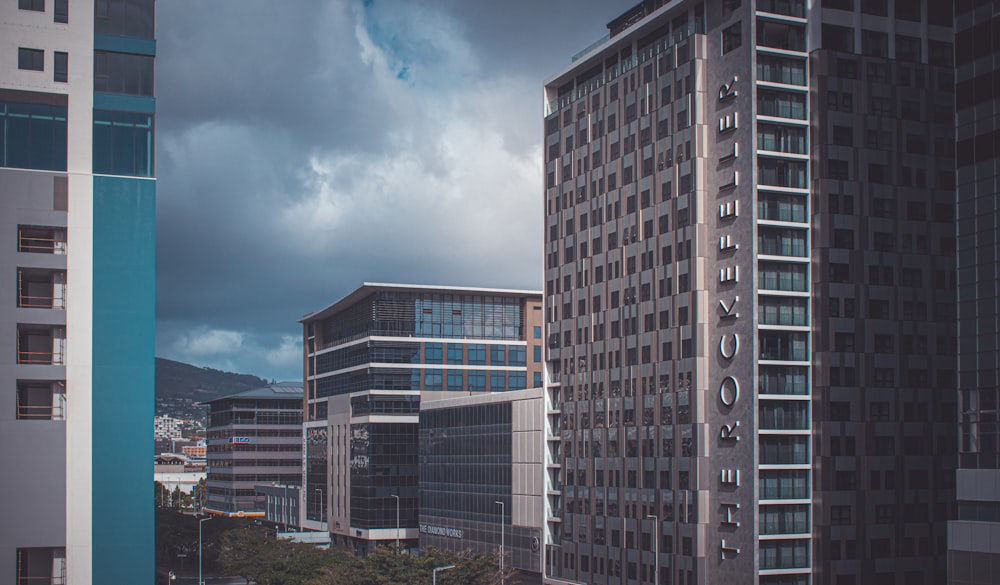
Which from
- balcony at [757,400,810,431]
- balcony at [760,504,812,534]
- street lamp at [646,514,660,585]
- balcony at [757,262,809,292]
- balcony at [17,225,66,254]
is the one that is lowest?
street lamp at [646,514,660,585]

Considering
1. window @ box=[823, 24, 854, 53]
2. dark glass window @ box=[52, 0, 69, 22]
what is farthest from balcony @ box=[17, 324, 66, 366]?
window @ box=[823, 24, 854, 53]

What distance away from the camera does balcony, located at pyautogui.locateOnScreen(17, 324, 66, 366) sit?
56750mm

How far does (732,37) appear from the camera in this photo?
103188mm

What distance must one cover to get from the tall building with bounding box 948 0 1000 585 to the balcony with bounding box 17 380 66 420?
5302cm

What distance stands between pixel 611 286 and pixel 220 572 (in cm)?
9160

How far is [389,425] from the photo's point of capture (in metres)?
177

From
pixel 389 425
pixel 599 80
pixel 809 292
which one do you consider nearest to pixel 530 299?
pixel 389 425

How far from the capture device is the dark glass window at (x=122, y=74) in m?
58.9

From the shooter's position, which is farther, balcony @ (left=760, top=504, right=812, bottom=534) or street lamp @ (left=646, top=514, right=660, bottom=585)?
street lamp @ (left=646, top=514, right=660, bottom=585)

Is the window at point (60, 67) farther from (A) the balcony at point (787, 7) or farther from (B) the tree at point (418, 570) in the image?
(B) the tree at point (418, 570)

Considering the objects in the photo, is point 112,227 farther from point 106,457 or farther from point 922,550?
point 922,550

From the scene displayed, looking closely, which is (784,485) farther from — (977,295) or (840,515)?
(977,295)

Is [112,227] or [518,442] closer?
[112,227]

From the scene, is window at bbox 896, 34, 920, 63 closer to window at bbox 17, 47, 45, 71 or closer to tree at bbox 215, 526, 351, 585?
tree at bbox 215, 526, 351, 585
